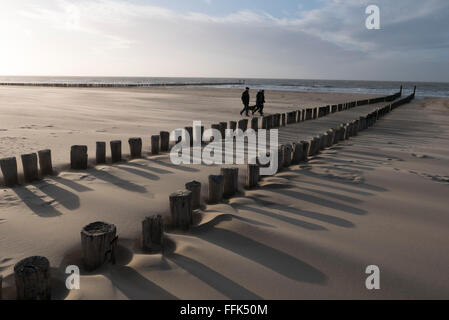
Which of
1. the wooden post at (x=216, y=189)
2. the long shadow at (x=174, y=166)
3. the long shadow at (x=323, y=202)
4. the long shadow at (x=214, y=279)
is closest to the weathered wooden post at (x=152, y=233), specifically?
the long shadow at (x=214, y=279)

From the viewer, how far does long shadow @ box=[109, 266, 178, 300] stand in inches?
92.8

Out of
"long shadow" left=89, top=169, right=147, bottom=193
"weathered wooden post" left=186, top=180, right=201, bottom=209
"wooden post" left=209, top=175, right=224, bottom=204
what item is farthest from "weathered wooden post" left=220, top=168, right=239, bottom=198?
"long shadow" left=89, top=169, right=147, bottom=193

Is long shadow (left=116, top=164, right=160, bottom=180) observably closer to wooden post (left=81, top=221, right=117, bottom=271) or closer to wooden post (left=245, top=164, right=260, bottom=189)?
wooden post (left=245, top=164, right=260, bottom=189)

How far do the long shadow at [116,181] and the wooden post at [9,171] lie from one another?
113 cm

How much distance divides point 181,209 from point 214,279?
968mm

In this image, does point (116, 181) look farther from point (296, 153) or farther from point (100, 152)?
point (296, 153)

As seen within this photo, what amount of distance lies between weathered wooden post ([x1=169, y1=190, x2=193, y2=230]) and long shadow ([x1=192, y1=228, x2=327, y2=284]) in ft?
0.68

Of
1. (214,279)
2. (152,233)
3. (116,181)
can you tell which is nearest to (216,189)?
(152,233)

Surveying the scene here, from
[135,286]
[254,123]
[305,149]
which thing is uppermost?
[254,123]

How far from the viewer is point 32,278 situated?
83.4 inches

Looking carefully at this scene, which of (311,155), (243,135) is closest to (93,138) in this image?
(243,135)
